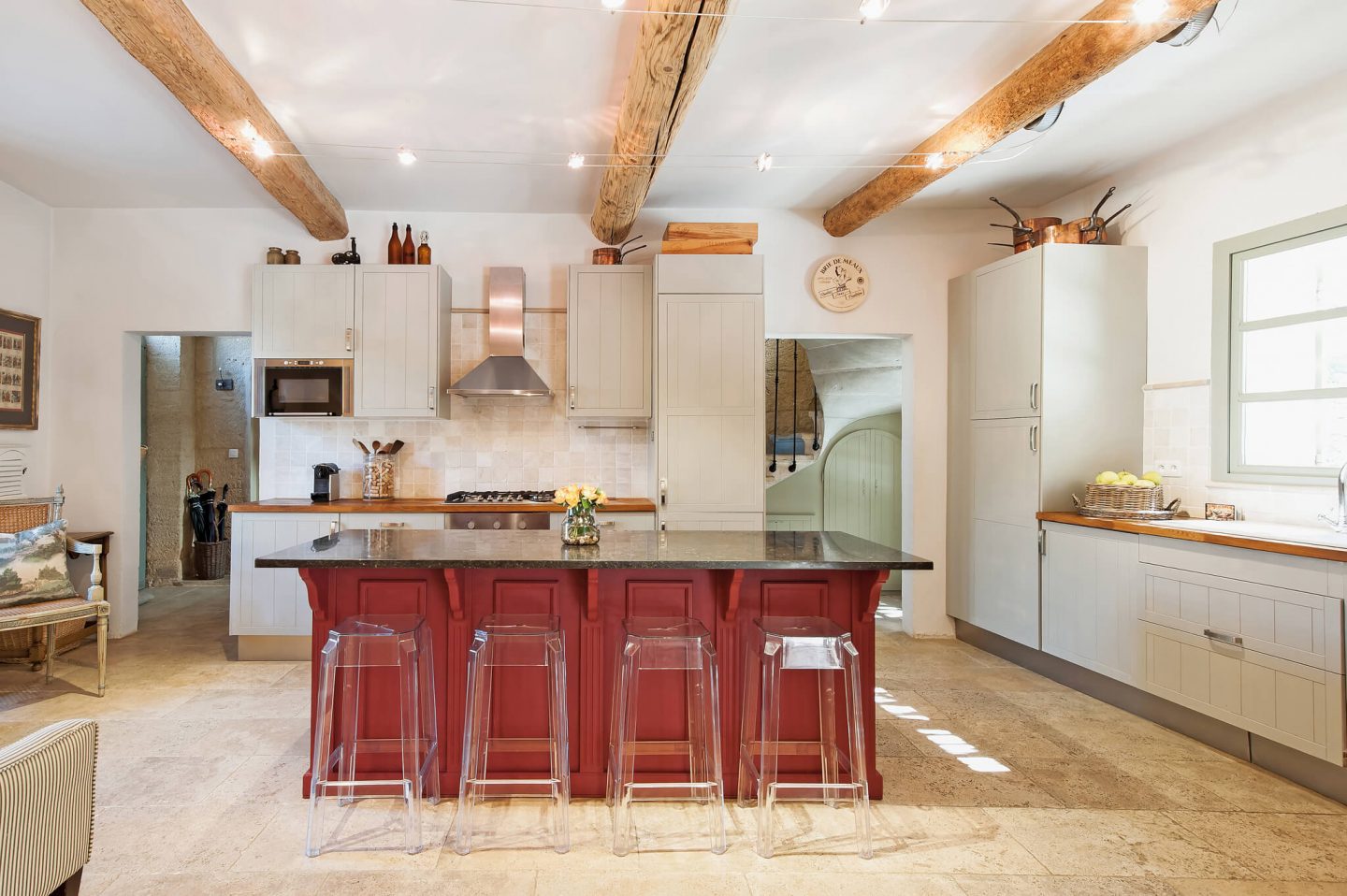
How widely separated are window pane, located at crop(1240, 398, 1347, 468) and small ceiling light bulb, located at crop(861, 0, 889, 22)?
259 cm

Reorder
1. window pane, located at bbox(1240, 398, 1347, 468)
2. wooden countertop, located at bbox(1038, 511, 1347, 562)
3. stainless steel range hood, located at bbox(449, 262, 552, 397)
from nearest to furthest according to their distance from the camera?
1. wooden countertop, located at bbox(1038, 511, 1347, 562)
2. window pane, located at bbox(1240, 398, 1347, 468)
3. stainless steel range hood, located at bbox(449, 262, 552, 397)

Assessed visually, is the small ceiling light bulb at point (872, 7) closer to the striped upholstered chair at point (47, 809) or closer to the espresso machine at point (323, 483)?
the striped upholstered chair at point (47, 809)

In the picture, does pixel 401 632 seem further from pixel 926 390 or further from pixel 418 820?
pixel 926 390

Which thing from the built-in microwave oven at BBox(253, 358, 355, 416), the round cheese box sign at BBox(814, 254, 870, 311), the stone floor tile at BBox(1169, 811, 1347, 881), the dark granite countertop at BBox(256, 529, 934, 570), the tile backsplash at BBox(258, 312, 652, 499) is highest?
the round cheese box sign at BBox(814, 254, 870, 311)

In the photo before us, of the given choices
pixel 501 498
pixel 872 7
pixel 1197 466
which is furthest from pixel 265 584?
pixel 1197 466

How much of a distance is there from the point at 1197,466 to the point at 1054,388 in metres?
0.75

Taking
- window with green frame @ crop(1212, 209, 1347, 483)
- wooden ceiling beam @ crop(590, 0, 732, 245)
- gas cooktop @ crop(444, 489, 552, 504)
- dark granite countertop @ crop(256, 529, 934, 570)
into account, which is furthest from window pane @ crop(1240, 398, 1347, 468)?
gas cooktop @ crop(444, 489, 552, 504)

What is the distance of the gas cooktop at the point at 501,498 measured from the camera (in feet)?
13.2

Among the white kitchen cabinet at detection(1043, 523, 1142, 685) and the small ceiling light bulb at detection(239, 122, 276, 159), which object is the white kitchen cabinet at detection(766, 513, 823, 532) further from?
the small ceiling light bulb at detection(239, 122, 276, 159)

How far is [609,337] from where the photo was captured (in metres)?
4.23

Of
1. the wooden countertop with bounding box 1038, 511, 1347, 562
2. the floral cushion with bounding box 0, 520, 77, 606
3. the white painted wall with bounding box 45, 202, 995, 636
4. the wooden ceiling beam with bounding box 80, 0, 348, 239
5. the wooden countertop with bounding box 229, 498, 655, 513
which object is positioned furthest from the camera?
the white painted wall with bounding box 45, 202, 995, 636

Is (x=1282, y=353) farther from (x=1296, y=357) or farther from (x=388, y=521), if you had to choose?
(x=388, y=521)

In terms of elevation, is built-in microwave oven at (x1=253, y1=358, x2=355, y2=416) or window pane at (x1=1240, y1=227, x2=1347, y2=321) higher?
window pane at (x1=1240, y1=227, x2=1347, y2=321)

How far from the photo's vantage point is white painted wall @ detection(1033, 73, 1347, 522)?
114 inches
